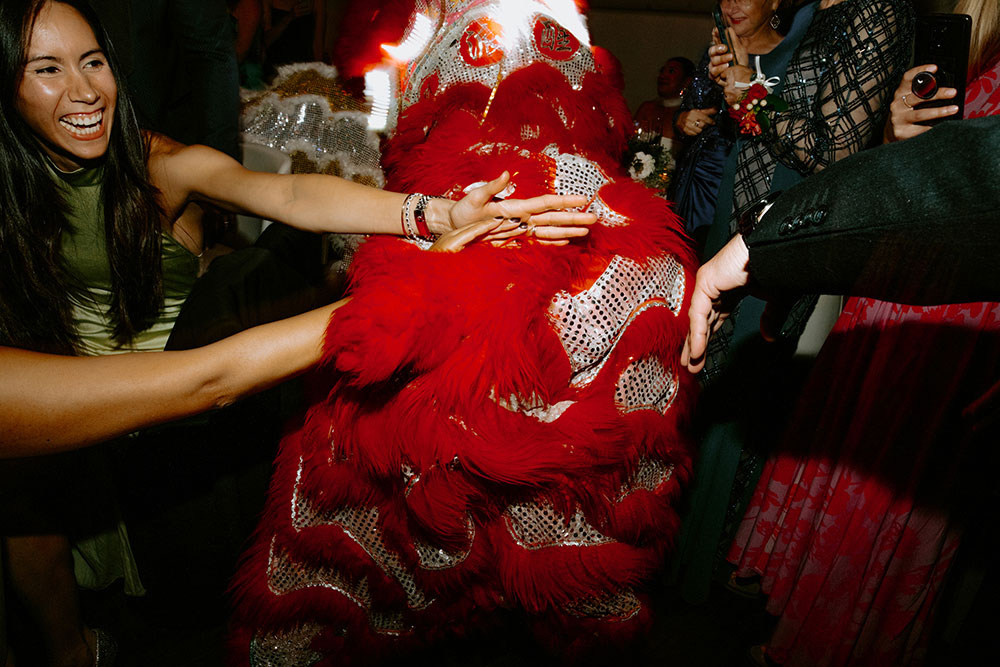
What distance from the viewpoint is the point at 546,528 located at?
2.98ft

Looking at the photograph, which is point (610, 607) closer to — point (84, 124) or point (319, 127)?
point (84, 124)

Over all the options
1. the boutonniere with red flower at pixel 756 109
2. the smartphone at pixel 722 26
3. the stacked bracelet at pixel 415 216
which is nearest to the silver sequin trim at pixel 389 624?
the stacked bracelet at pixel 415 216

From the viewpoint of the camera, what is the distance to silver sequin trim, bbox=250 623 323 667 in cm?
115

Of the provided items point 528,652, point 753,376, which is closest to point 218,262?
point 528,652

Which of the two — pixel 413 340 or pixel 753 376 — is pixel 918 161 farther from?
pixel 753 376

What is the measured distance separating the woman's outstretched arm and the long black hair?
0.53 metres

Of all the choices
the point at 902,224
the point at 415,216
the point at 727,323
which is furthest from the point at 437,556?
the point at 727,323

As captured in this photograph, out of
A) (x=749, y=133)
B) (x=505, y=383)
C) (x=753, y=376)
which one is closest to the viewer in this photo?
(x=505, y=383)

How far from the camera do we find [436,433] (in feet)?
Result: 2.52

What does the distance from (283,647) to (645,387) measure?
955 millimetres

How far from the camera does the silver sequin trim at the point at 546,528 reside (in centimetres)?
90

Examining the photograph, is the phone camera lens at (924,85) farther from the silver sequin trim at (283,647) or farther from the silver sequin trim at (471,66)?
the silver sequin trim at (283,647)

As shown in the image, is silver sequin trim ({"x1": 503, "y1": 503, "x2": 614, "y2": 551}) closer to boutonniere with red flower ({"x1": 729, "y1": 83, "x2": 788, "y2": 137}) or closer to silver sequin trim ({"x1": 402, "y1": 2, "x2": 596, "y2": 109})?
silver sequin trim ({"x1": 402, "y1": 2, "x2": 596, "y2": 109})

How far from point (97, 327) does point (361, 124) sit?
4.50 ft
